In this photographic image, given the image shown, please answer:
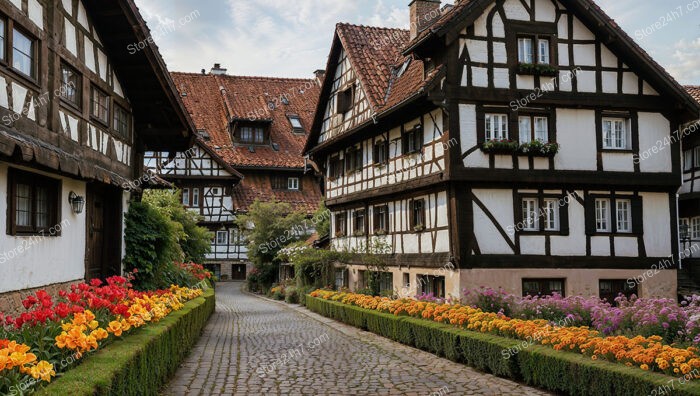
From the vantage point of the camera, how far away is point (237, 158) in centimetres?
4838

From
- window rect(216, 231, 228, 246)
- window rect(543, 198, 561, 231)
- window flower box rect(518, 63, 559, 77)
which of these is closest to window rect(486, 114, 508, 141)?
window flower box rect(518, 63, 559, 77)

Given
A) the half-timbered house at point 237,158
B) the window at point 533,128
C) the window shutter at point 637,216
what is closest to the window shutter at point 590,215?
the window shutter at point 637,216

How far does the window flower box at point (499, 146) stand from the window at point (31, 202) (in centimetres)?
1163

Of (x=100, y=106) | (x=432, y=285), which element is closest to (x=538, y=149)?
(x=432, y=285)

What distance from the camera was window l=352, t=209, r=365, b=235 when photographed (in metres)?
28.1

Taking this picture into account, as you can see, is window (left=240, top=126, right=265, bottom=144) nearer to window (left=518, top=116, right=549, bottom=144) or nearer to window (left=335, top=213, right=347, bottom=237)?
window (left=335, top=213, right=347, bottom=237)

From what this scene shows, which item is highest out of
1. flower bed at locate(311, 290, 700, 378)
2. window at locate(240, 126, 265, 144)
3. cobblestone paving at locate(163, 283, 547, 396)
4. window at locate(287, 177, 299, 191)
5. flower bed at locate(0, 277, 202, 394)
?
window at locate(240, 126, 265, 144)

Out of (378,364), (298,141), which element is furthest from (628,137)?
(298,141)

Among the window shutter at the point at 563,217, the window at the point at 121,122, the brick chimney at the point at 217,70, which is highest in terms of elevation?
the brick chimney at the point at 217,70

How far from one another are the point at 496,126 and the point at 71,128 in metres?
12.0

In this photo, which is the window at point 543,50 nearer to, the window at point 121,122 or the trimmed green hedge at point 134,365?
the window at point 121,122

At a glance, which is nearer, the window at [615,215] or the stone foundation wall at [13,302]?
the stone foundation wall at [13,302]

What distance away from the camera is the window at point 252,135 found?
163ft

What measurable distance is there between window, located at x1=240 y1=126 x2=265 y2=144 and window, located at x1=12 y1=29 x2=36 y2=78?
125 feet
